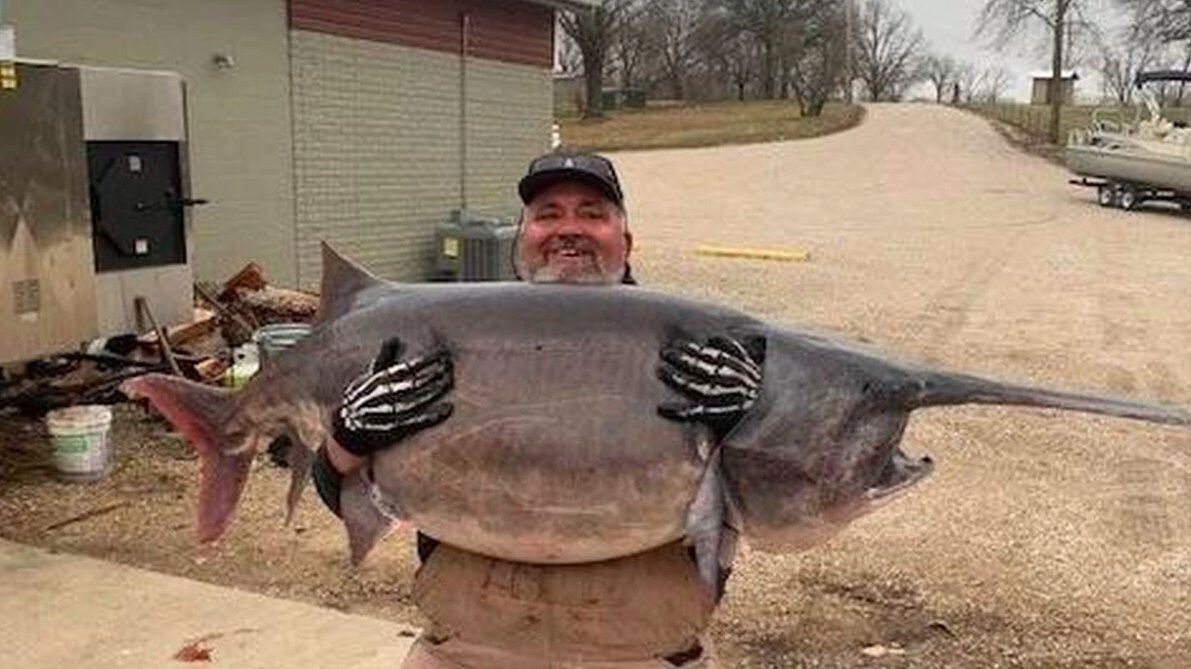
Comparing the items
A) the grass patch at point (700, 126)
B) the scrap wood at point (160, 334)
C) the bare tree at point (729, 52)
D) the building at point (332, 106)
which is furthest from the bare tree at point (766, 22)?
the scrap wood at point (160, 334)

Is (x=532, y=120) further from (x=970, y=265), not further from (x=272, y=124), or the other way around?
(x=970, y=265)

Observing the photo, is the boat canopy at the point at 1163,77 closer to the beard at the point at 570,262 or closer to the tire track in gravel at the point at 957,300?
the tire track in gravel at the point at 957,300

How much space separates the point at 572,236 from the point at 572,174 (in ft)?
0.38

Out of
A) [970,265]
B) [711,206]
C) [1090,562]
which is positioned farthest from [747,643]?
[711,206]

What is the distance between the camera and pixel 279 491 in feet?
21.0

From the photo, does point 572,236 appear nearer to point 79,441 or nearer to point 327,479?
point 327,479

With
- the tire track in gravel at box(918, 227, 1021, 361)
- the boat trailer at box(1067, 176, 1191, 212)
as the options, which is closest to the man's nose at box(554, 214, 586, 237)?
the tire track in gravel at box(918, 227, 1021, 361)

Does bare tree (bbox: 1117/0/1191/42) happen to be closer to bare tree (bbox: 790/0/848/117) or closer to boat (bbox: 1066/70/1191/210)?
bare tree (bbox: 790/0/848/117)

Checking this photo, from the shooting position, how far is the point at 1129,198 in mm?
25656

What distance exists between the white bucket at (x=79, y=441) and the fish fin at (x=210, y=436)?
4045 millimetres

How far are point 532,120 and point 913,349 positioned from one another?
19.9 feet

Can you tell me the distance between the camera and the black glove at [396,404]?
2154mm

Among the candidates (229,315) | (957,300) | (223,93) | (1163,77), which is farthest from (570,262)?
(1163,77)

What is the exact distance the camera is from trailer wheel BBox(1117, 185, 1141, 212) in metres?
25.5
